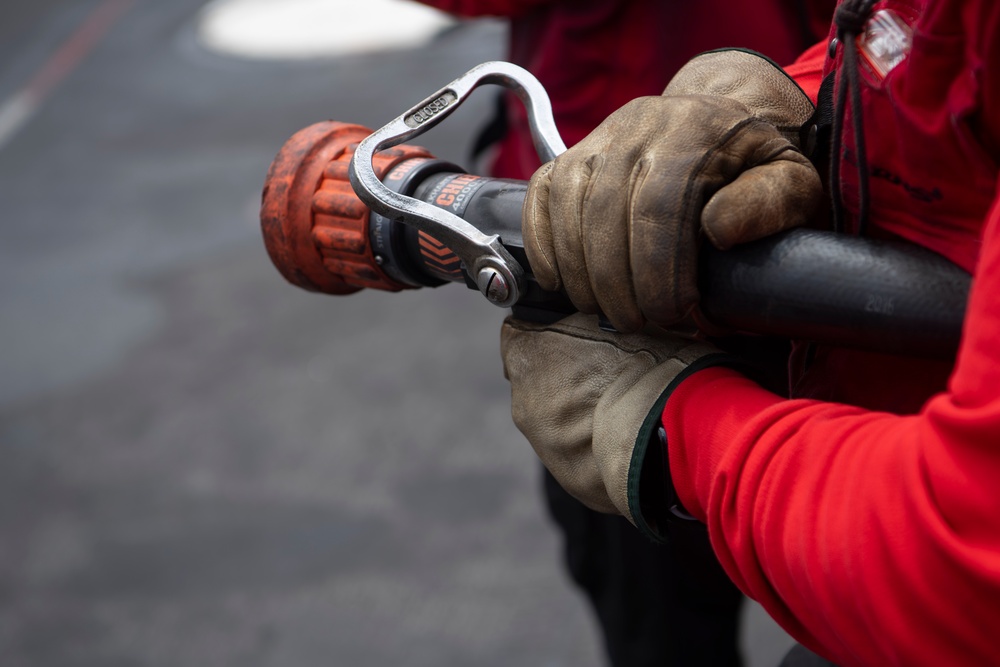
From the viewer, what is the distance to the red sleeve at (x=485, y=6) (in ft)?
5.54

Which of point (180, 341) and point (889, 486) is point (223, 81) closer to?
point (180, 341)

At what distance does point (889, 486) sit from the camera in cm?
72

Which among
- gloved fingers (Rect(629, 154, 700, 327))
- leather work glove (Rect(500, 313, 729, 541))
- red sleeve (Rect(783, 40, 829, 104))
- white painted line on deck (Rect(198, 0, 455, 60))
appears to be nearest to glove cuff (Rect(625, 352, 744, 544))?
leather work glove (Rect(500, 313, 729, 541))

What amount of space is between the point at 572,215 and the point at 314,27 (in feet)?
18.2

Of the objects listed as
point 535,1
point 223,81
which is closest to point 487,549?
point 535,1

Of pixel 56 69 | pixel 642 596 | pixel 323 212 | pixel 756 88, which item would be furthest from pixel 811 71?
pixel 56 69

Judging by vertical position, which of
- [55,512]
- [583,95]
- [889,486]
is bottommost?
[55,512]

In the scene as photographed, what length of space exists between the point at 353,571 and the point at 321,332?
1.16m

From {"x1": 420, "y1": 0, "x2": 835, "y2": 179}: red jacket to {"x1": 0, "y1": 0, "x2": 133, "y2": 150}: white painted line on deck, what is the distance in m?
4.40

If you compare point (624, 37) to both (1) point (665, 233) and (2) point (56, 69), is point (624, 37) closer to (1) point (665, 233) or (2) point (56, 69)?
(1) point (665, 233)

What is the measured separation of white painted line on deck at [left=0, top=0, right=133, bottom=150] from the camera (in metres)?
5.53

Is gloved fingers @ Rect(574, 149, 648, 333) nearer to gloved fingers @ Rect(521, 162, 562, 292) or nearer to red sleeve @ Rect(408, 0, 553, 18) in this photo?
gloved fingers @ Rect(521, 162, 562, 292)

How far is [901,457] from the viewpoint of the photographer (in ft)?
2.34

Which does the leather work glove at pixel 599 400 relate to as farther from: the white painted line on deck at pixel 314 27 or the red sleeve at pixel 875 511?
the white painted line on deck at pixel 314 27
